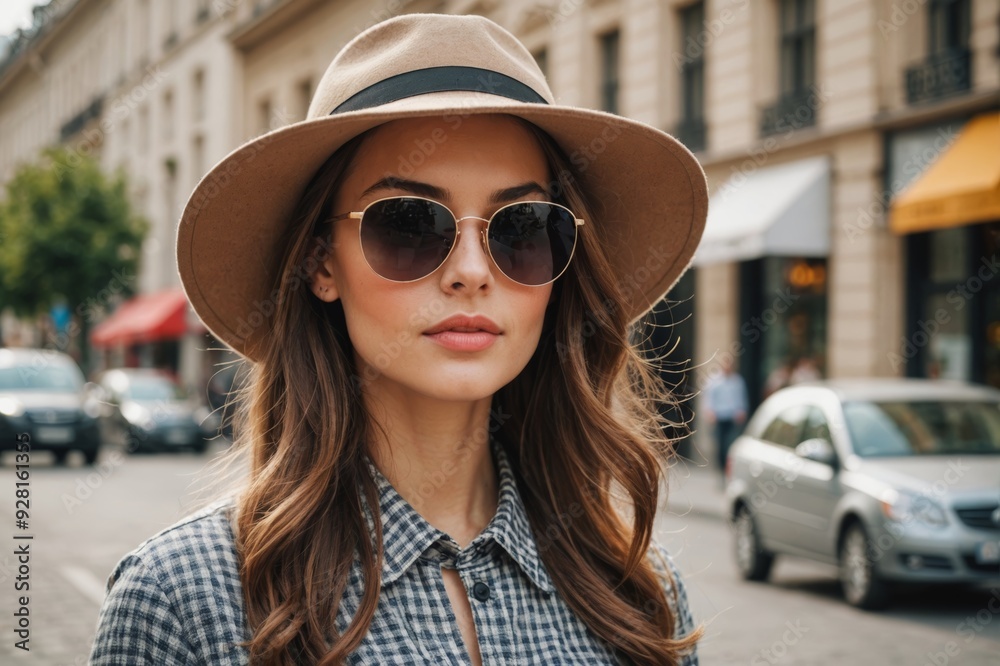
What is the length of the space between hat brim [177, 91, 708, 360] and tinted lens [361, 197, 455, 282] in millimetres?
137

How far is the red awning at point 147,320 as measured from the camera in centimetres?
3684

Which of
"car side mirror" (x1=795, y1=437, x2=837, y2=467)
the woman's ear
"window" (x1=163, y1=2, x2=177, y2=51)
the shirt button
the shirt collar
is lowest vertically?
"car side mirror" (x1=795, y1=437, x2=837, y2=467)

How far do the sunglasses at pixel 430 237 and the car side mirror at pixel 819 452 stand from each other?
25.4 feet

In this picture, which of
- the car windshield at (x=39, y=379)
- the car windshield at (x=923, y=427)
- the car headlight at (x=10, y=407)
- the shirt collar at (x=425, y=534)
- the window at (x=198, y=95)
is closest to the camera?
the shirt collar at (x=425, y=534)

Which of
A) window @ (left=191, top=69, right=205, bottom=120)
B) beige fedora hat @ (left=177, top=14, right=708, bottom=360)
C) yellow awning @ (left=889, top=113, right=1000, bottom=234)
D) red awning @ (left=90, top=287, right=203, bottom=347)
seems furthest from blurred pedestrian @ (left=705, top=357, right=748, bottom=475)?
window @ (left=191, top=69, right=205, bottom=120)

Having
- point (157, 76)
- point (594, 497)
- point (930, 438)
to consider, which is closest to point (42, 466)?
point (930, 438)

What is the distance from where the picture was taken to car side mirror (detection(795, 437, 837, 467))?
9.34m

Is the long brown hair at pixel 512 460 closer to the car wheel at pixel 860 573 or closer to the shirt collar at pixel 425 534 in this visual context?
the shirt collar at pixel 425 534

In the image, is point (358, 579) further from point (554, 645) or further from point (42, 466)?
point (42, 466)

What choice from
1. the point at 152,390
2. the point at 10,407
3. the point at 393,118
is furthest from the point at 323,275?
the point at 152,390

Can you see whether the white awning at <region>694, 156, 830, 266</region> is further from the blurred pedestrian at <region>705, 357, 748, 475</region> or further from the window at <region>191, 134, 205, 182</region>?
the window at <region>191, 134, 205, 182</region>

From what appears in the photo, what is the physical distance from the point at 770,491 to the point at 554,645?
8483mm

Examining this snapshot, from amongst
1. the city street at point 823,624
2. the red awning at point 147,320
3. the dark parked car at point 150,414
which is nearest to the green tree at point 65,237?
the red awning at point 147,320

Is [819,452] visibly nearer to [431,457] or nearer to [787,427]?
[787,427]
